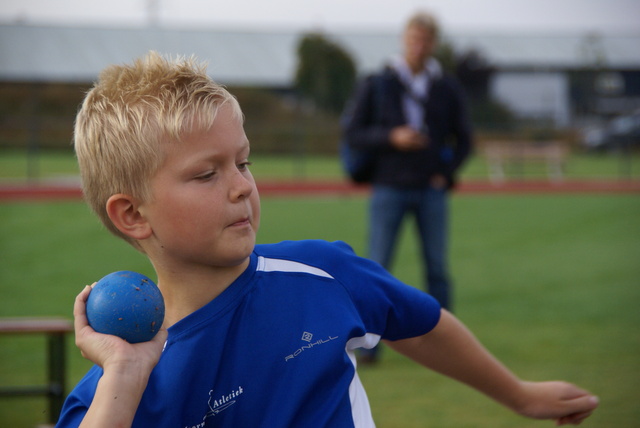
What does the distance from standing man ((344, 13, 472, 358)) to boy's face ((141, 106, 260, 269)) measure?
4.34 metres

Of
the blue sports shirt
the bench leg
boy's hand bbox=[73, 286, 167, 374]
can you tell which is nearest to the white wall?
the bench leg

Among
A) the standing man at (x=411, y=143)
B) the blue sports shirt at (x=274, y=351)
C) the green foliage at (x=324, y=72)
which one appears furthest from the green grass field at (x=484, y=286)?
the green foliage at (x=324, y=72)

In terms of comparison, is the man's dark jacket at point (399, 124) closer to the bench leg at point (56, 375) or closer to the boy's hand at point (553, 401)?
the bench leg at point (56, 375)

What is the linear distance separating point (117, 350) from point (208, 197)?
408 mm

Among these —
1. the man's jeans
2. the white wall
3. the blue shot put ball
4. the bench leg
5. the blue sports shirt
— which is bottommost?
the white wall

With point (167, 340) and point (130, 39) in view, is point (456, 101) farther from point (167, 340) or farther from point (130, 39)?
point (130, 39)

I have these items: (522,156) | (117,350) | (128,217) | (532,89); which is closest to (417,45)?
(128,217)

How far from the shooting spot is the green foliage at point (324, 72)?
33.9m

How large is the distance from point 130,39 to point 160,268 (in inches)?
1989

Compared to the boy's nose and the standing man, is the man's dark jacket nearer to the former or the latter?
the standing man

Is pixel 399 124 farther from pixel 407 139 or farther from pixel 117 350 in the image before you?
pixel 117 350

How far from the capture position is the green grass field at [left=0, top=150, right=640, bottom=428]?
215 inches

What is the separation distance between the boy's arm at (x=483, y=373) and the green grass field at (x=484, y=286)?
2.59m

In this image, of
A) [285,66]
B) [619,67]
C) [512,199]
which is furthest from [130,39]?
[512,199]
